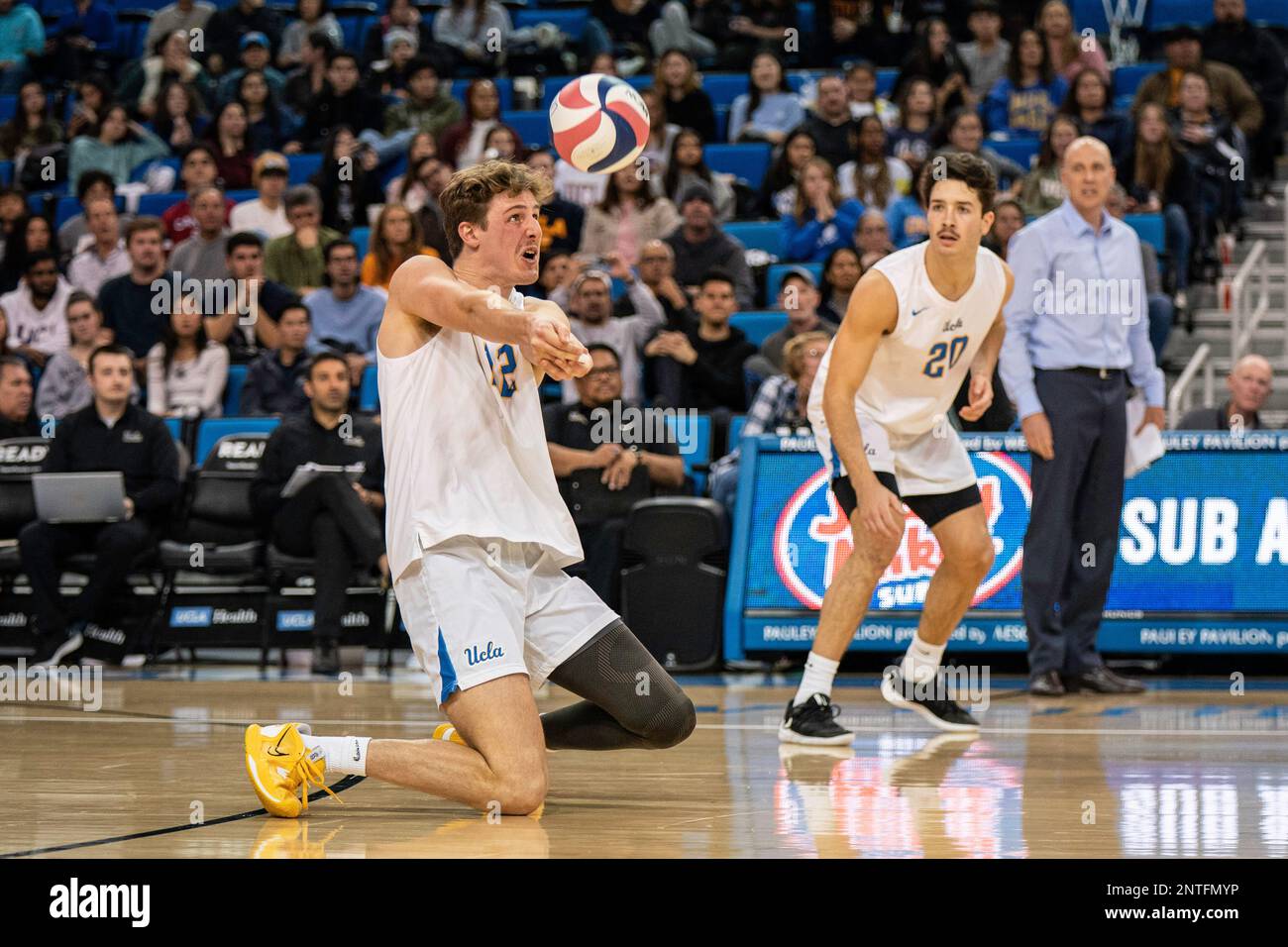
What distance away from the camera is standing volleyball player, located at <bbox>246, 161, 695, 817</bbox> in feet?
15.3

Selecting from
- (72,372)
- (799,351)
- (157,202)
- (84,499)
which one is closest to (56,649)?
(84,499)

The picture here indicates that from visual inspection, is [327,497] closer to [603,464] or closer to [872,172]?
[603,464]

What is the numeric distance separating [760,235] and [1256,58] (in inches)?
165

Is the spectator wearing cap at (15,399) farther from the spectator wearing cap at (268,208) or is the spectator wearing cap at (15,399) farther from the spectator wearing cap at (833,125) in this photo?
the spectator wearing cap at (833,125)

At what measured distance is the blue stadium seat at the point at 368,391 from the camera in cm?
1175

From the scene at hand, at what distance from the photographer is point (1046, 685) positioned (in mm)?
8289

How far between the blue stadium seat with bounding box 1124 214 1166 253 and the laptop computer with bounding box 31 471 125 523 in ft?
22.0

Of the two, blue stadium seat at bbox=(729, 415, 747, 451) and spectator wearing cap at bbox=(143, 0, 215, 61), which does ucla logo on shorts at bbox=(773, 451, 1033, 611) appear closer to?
blue stadium seat at bbox=(729, 415, 747, 451)

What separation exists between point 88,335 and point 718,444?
4669 mm

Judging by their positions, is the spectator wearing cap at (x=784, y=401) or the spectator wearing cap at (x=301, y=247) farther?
the spectator wearing cap at (x=301, y=247)

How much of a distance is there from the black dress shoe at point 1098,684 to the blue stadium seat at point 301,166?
29.8 ft

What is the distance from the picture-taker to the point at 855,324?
6.42 m

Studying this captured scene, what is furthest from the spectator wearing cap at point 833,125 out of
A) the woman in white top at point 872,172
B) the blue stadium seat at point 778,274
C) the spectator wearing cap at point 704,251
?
the spectator wearing cap at point 704,251
